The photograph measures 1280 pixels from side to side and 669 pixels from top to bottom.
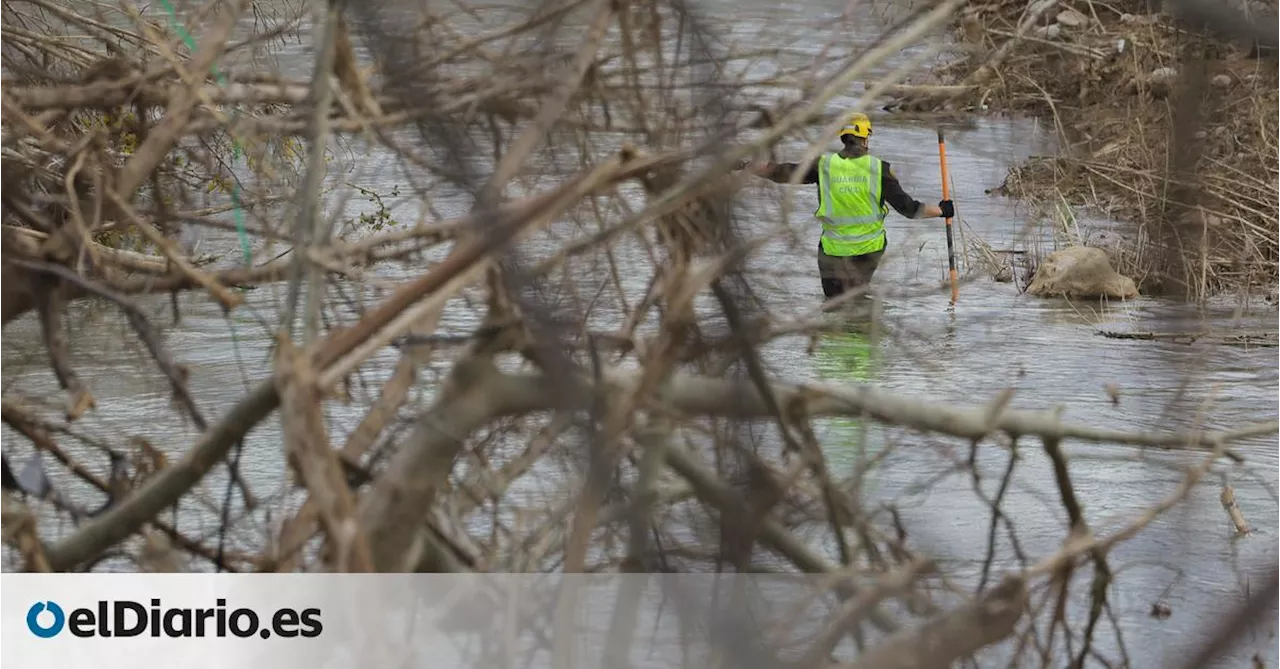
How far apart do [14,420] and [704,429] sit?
2552 millimetres

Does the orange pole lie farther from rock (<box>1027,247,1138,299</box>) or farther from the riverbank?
rock (<box>1027,247,1138,299</box>)

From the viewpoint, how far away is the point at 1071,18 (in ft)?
12.4

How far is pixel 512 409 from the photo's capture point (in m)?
2.05

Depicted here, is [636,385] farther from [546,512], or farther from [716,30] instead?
[716,30]

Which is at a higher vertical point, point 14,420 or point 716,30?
point 716,30

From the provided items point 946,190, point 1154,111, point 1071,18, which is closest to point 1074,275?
point 946,190

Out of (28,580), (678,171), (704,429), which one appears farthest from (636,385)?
(28,580)

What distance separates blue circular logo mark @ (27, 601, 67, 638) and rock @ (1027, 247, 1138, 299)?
1043 centimetres

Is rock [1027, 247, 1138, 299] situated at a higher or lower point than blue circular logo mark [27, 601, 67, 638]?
lower

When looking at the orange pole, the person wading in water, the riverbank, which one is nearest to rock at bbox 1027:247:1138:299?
the orange pole

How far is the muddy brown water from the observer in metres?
1.57

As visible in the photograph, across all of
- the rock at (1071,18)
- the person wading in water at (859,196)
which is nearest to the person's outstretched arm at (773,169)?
the rock at (1071,18)

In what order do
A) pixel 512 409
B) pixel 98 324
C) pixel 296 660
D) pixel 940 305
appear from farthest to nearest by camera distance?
pixel 940 305 → pixel 98 324 → pixel 296 660 → pixel 512 409

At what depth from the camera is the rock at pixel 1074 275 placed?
12.5m
